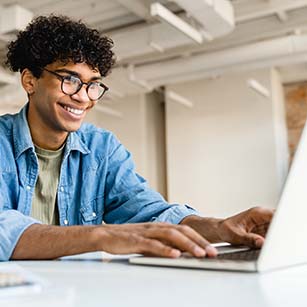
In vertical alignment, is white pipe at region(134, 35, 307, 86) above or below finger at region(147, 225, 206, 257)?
above

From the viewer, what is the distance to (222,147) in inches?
211

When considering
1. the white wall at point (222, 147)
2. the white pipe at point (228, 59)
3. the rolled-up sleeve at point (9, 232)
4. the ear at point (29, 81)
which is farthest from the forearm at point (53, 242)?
the white wall at point (222, 147)

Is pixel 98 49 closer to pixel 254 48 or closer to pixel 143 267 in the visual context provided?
pixel 143 267

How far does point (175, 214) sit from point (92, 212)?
31 cm

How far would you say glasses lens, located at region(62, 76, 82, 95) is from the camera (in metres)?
1.42

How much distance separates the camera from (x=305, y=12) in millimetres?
4156

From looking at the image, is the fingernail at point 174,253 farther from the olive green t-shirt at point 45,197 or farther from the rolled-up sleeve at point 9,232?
the olive green t-shirt at point 45,197

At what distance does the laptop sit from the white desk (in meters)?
0.01

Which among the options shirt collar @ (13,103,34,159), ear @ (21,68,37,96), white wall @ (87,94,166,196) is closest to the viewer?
shirt collar @ (13,103,34,159)

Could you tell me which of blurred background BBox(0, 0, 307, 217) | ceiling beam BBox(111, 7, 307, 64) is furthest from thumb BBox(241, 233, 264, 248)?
ceiling beam BBox(111, 7, 307, 64)

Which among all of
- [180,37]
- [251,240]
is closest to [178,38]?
[180,37]

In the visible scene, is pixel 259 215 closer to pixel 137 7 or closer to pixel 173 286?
pixel 173 286

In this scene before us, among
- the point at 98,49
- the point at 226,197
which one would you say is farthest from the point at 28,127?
the point at 226,197

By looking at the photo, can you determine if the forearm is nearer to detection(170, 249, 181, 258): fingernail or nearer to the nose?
detection(170, 249, 181, 258): fingernail
